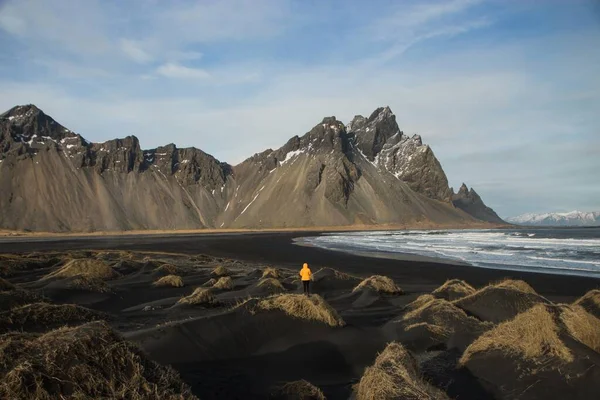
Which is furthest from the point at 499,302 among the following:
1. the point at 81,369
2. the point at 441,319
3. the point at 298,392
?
the point at 81,369

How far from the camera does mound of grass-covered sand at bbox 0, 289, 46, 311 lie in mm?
12703

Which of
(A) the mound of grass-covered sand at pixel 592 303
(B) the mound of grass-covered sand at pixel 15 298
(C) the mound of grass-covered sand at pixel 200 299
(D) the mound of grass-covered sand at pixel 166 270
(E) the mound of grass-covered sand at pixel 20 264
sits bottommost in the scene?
(E) the mound of grass-covered sand at pixel 20 264

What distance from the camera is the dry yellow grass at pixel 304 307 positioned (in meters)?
12.8

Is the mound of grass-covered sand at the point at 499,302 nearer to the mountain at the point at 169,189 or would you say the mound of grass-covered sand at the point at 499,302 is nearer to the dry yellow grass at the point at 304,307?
the dry yellow grass at the point at 304,307

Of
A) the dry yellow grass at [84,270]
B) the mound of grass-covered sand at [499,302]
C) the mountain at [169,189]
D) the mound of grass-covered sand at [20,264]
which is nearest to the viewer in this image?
the mound of grass-covered sand at [499,302]

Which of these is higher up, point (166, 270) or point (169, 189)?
point (169, 189)

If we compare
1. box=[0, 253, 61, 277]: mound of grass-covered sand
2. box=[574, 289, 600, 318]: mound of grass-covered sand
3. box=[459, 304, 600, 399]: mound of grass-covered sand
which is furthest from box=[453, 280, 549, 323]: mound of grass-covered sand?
box=[0, 253, 61, 277]: mound of grass-covered sand

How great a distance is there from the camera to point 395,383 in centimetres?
705

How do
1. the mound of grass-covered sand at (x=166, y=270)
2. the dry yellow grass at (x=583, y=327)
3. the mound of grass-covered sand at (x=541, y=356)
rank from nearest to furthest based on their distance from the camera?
1. the mound of grass-covered sand at (x=541, y=356)
2. the dry yellow grass at (x=583, y=327)
3. the mound of grass-covered sand at (x=166, y=270)

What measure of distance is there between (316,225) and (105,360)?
152 meters

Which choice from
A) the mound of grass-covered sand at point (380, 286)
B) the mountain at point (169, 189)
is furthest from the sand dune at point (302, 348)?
the mountain at point (169, 189)

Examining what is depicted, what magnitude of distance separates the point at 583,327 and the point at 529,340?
1506 mm

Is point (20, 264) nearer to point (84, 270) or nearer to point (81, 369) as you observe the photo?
point (84, 270)

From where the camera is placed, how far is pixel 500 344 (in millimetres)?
10180
